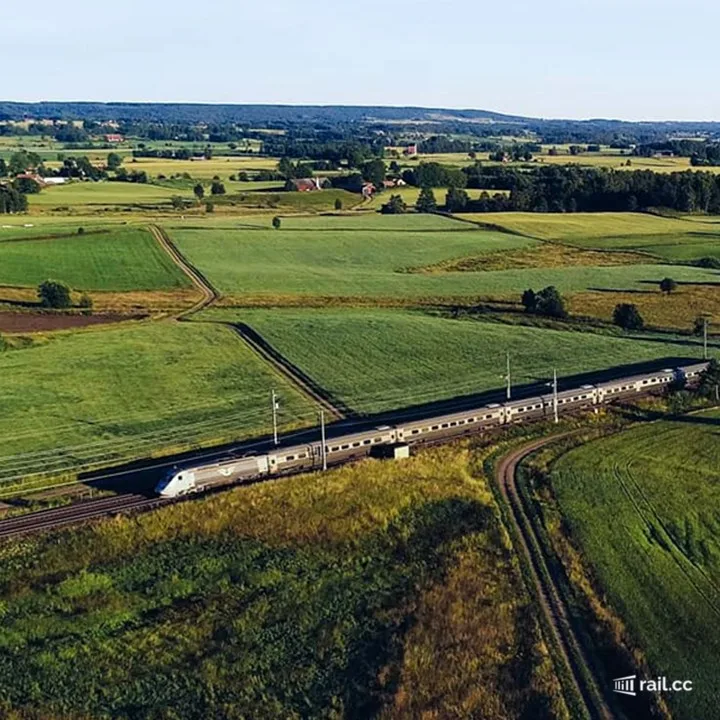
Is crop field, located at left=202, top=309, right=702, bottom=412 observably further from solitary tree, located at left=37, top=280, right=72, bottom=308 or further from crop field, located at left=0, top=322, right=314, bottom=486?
solitary tree, located at left=37, top=280, right=72, bottom=308

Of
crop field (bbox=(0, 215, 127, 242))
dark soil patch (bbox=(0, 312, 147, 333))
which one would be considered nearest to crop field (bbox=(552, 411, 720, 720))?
dark soil patch (bbox=(0, 312, 147, 333))

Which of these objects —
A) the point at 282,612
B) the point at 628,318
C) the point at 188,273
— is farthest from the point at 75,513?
the point at 188,273

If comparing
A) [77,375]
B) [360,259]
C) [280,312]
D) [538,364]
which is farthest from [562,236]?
[77,375]

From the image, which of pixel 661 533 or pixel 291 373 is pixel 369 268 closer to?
pixel 291 373

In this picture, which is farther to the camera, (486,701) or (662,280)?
(662,280)

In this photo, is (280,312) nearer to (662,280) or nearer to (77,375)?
(77,375)

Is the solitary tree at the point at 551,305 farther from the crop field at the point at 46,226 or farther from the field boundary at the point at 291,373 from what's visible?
the crop field at the point at 46,226

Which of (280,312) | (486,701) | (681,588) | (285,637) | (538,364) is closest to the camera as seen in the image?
(486,701)
